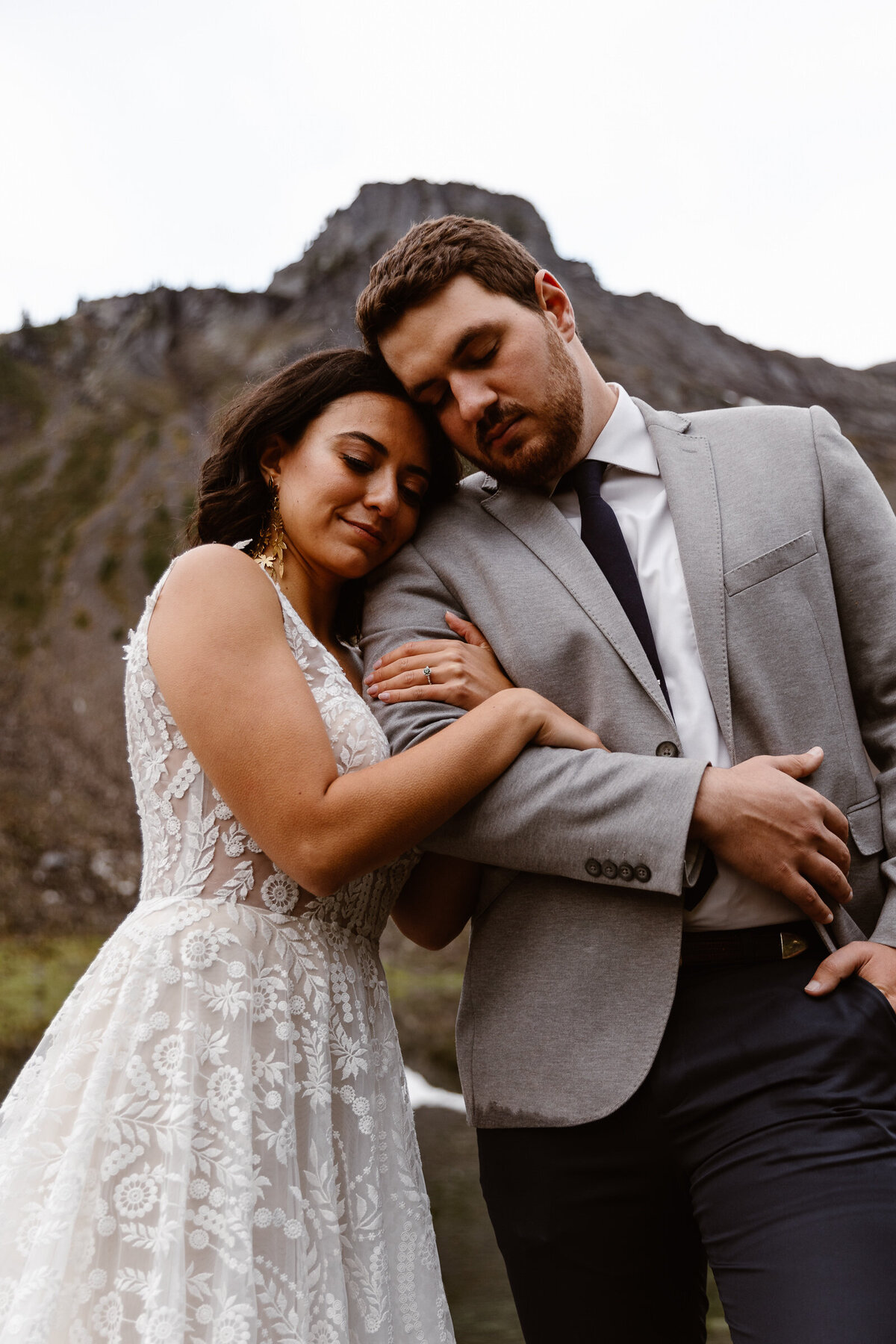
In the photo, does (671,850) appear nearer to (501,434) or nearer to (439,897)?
(439,897)

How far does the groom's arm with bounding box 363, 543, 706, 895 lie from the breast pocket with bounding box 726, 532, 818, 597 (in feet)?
1.12

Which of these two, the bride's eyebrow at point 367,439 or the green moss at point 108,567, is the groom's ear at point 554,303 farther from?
the green moss at point 108,567

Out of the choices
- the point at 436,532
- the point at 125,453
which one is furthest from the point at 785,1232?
the point at 125,453

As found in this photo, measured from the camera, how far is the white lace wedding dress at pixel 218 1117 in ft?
4.33

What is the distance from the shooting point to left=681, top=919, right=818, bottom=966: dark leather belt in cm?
154

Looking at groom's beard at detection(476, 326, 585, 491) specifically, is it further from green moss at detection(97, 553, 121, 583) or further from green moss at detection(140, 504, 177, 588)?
green moss at detection(97, 553, 121, 583)

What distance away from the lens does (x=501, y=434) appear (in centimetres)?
184

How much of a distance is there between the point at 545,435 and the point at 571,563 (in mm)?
276

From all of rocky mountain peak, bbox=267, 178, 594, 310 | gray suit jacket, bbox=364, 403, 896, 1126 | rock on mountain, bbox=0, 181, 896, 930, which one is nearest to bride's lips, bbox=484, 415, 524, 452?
gray suit jacket, bbox=364, 403, 896, 1126

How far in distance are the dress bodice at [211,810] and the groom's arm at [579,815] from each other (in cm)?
14

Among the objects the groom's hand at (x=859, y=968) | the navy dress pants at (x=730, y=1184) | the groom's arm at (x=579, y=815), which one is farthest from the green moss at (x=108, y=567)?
the groom's hand at (x=859, y=968)

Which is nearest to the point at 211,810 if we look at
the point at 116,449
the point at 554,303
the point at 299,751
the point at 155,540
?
the point at 299,751

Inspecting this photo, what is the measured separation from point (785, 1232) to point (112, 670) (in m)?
9.70

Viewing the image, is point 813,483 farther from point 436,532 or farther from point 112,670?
point 112,670
